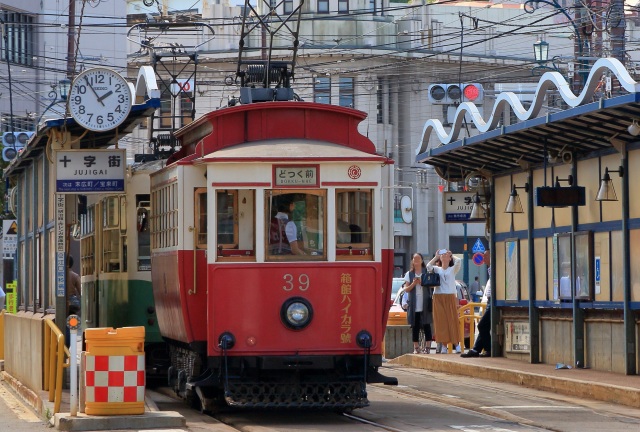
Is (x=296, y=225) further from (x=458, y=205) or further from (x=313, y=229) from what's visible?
(x=458, y=205)

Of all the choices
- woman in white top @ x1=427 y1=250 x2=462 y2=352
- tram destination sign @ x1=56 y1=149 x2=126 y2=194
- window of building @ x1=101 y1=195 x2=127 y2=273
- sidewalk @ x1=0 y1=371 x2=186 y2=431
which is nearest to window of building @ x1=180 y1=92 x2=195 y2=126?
window of building @ x1=101 y1=195 x2=127 y2=273

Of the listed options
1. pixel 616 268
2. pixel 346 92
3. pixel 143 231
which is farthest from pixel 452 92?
pixel 143 231

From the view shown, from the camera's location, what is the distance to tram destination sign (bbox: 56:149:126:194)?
16.4 m

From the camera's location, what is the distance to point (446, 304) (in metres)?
24.2

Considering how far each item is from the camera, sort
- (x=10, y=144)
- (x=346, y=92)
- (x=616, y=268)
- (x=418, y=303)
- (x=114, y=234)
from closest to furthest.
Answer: (x=616, y=268), (x=114, y=234), (x=418, y=303), (x=10, y=144), (x=346, y=92)

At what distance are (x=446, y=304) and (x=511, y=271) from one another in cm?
206

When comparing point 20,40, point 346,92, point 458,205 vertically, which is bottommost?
point 458,205

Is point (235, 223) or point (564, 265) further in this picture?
point (564, 265)

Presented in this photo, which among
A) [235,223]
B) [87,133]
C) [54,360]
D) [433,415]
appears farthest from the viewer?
[87,133]

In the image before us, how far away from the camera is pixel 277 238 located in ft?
47.5

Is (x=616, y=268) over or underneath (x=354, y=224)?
underneath

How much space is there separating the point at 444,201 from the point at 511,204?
3.63 meters

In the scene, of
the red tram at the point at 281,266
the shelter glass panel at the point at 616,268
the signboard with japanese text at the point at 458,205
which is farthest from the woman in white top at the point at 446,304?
the red tram at the point at 281,266

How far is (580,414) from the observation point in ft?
51.5
